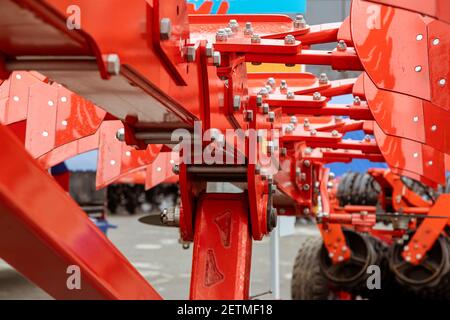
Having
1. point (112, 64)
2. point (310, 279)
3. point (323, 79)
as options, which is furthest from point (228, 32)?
point (310, 279)

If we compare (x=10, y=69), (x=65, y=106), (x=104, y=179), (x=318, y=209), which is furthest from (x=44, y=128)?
(x=318, y=209)

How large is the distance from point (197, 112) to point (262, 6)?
1683 mm

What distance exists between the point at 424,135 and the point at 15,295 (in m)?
5.36

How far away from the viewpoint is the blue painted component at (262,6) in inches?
119

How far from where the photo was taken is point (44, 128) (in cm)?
277

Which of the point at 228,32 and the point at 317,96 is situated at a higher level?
the point at 228,32

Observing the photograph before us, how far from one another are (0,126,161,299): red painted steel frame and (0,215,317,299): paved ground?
5361 mm

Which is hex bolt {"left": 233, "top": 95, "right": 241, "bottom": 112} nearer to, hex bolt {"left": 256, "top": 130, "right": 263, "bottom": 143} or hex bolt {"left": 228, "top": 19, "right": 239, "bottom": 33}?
hex bolt {"left": 256, "top": 130, "right": 263, "bottom": 143}

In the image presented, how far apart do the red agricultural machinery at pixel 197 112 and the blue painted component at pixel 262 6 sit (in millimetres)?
305

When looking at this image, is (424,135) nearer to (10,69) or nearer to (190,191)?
(190,191)

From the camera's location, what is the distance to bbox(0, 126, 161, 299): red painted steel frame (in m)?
0.96

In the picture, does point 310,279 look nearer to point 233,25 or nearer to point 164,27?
point 233,25

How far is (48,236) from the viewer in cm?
100

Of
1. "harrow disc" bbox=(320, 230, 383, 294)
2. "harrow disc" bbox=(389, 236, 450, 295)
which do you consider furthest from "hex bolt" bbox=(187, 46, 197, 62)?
"harrow disc" bbox=(389, 236, 450, 295)
